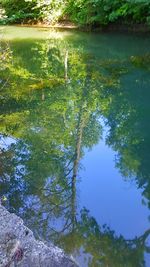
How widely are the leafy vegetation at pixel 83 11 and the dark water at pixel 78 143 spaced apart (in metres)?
2.61

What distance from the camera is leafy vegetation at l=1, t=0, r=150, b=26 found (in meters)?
15.1

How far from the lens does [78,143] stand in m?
6.64

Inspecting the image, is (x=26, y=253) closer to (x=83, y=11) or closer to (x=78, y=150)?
(x=78, y=150)

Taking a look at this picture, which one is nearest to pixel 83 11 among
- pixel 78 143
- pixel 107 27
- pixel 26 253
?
pixel 107 27

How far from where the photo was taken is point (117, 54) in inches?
486

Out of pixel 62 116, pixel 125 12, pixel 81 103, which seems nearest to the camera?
pixel 62 116

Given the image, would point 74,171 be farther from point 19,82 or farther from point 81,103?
point 19,82

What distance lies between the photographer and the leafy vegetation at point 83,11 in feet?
49.6

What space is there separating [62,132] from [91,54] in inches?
239

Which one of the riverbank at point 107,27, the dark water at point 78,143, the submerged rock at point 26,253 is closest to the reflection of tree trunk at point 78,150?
the dark water at point 78,143

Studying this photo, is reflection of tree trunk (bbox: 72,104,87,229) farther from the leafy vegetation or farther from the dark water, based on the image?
the leafy vegetation

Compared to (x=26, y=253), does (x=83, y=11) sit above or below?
above

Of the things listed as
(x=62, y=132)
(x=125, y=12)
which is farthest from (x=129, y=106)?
(x=125, y=12)

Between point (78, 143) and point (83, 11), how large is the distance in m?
11.7
